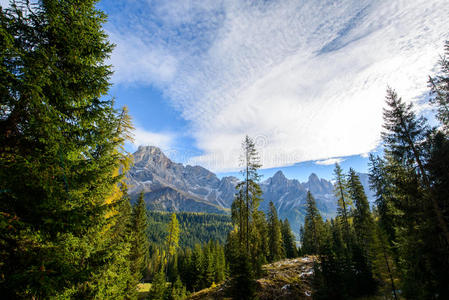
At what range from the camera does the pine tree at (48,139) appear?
445 centimetres

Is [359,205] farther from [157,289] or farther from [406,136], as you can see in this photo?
[157,289]

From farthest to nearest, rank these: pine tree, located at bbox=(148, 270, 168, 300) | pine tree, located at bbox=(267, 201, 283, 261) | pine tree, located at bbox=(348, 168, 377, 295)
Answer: pine tree, located at bbox=(267, 201, 283, 261)
pine tree, located at bbox=(148, 270, 168, 300)
pine tree, located at bbox=(348, 168, 377, 295)

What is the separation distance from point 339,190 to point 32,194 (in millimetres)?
37954

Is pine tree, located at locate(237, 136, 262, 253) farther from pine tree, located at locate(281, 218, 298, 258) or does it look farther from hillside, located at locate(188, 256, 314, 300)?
pine tree, located at locate(281, 218, 298, 258)

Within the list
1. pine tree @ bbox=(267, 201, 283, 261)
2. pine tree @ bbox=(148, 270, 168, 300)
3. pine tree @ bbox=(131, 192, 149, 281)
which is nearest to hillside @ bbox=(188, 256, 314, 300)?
pine tree @ bbox=(148, 270, 168, 300)

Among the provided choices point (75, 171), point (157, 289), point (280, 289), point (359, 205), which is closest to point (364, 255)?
point (359, 205)

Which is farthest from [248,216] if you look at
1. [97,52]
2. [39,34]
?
[39,34]

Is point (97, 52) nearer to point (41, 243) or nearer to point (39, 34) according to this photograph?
point (39, 34)

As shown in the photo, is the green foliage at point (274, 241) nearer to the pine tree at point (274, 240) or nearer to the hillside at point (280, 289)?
the pine tree at point (274, 240)

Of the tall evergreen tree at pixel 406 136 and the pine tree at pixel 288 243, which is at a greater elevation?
the tall evergreen tree at pixel 406 136

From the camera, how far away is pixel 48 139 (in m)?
5.06

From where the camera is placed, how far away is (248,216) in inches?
813

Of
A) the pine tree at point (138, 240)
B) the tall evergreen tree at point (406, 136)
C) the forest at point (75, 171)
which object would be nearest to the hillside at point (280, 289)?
the forest at point (75, 171)

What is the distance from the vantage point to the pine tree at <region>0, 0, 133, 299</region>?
14.6 ft
